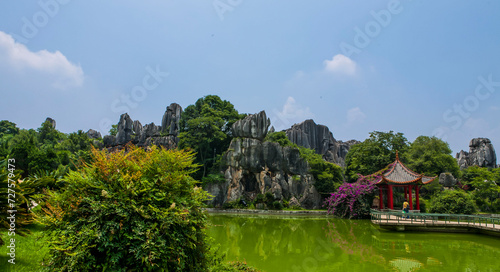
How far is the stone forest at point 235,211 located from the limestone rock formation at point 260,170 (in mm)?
94

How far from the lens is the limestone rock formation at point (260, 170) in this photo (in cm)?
2352

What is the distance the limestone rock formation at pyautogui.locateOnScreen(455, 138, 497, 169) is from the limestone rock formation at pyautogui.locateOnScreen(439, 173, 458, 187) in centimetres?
1565

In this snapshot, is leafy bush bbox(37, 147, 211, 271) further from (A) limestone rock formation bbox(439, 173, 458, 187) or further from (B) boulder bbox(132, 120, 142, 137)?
(B) boulder bbox(132, 120, 142, 137)

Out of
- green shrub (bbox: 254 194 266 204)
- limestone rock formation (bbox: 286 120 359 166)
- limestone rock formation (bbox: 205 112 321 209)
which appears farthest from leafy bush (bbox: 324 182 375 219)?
limestone rock formation (bbox: 286 120 359 166)

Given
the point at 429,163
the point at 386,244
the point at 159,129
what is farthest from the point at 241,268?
the point at 159,129

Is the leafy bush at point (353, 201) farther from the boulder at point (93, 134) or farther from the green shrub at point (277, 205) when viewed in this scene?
the boulder at point (93, 134)

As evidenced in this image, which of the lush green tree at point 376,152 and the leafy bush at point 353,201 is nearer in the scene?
the leafy bush at point 353,201

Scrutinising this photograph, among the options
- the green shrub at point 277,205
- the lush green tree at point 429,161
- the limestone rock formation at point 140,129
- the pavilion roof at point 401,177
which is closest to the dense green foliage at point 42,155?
the limestone rock formation at point 140,129

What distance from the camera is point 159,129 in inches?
1499

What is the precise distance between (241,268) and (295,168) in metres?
20.9

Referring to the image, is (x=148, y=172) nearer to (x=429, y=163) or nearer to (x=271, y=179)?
(x=271, y=179)

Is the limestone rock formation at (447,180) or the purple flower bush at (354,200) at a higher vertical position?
the limestone rock formation at (447,180)

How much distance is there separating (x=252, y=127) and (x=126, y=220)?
22908 mm

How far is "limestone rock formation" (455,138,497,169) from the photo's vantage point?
36000 mm
